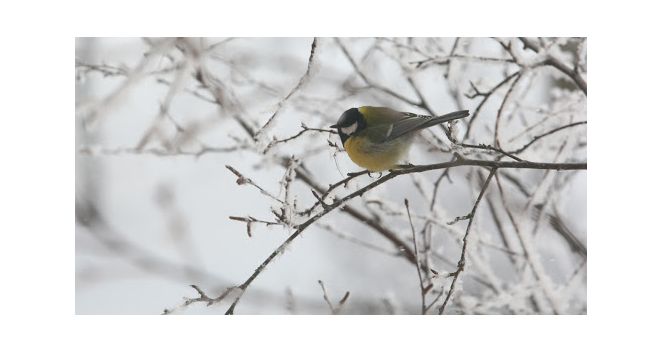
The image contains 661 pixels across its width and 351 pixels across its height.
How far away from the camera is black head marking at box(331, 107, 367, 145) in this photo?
192 centimetres

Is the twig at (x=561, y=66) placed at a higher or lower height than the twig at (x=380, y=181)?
higher

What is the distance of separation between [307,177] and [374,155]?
10.5 inches

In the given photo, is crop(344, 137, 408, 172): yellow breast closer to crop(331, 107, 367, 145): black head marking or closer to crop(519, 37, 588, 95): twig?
crop(331, 107, 367, 145): black head marking

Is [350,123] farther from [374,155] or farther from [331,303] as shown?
[331,303]

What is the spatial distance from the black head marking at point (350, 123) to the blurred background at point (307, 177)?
52 mm

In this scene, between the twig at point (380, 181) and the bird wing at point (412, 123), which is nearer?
the twig at point (380, 181)

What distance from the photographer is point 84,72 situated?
2.02 meters

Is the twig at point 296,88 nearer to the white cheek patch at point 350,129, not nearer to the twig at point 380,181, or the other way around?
→ the white cheek patch at point 350,129

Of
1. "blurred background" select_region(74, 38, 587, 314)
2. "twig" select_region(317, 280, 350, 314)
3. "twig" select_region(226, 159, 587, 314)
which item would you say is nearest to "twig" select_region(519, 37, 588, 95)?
"blurred background" select_region(74, 38, 587, 314)

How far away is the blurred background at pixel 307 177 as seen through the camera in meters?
1.99

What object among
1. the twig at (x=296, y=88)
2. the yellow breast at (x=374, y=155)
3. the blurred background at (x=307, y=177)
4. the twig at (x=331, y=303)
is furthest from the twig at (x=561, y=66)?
the twig at (x=331, y=303)

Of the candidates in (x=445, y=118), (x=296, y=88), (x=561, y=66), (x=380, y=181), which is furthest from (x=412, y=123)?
(x=561, y=66)
